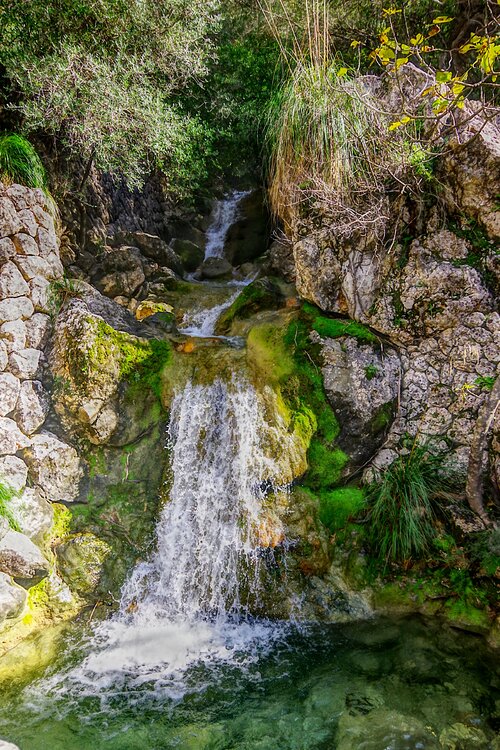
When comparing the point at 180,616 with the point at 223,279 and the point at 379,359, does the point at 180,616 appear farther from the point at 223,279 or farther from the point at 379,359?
the point at 223,279

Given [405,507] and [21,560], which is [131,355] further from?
[405,507]

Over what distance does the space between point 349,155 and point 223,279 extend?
4301 mm

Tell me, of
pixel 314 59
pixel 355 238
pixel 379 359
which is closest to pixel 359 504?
pixel 379 359

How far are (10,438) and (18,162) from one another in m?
3.44

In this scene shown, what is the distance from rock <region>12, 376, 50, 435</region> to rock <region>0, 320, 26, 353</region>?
424 millimetres

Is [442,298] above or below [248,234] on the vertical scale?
below

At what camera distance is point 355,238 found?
537 centimetres

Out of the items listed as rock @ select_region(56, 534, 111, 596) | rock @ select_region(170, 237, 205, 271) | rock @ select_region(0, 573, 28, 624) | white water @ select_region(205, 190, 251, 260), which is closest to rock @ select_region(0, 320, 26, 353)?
rock @ select_region(56, 534, 111, 596)

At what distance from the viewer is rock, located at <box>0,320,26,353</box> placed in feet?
16.5

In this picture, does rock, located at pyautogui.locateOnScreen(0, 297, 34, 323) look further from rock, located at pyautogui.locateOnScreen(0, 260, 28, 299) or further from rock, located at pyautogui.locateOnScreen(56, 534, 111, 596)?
rock, located at pyautogui.locateOnScreen(56, 534, 111, 596)

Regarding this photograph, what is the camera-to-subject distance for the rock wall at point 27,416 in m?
4.32

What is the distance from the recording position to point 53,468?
194 inches

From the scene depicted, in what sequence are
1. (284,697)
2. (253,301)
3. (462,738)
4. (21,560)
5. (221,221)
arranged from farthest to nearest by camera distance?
1. (221,221)
2. (253,301)
3. (21,560)
4. (284,697)
5. (462,738)

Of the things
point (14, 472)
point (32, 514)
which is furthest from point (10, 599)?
point (14, 472)
